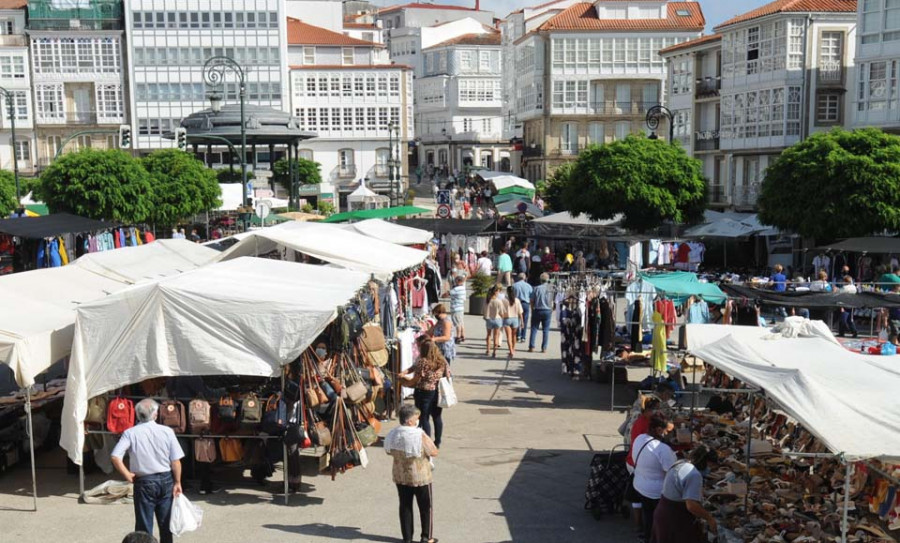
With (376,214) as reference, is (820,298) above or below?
below

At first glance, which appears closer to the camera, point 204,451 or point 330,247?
point 204,451

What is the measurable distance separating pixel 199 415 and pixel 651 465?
4.62 meters

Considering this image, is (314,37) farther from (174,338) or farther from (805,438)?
(805,438)

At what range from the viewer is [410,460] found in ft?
29.7

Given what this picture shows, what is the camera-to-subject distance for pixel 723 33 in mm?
45812

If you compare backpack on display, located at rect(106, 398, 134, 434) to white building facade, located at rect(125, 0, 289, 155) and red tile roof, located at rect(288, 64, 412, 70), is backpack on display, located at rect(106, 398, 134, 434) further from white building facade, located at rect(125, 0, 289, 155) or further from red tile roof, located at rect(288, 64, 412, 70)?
red tile roof, located at rect(288, 64, 412, 70)

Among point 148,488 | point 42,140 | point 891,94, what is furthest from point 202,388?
point 42,140

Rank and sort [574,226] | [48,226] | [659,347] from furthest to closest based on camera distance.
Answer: [574,226]
[48,226]
[659,347]

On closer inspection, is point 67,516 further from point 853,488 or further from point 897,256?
point 897,256

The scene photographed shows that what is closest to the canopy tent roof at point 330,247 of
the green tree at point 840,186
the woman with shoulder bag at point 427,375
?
the woman with shoulder bag at point 427,375

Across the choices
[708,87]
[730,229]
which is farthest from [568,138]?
[730,229]

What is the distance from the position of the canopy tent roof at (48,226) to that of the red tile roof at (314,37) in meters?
53.7

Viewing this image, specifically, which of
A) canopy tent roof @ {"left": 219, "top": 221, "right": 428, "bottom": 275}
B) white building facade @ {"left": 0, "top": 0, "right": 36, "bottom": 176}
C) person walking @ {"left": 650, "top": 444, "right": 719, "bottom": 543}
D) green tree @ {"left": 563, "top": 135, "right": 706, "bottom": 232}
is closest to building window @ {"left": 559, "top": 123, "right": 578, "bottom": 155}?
green tree @ {"left": 563, "top": 135, "right": 706, "bottom": 232}

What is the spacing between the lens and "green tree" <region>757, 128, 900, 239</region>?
27.7 metres
